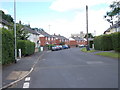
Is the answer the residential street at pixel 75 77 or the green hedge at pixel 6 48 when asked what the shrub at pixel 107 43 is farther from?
the green hedge at pixel 6 48

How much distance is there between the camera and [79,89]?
20.1 feet

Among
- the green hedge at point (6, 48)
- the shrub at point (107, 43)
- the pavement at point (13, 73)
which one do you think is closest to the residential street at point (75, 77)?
the pavement at point (13, 73)

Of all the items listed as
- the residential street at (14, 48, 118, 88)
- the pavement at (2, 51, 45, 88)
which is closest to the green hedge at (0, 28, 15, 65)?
the pavement at (2, 51, 45, 88)

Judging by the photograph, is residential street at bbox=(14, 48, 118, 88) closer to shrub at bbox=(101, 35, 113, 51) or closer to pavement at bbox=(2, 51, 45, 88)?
pavement at bbox=(2, 51, 45, 88)

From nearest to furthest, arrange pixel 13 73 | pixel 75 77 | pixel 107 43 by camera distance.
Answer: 1. pixel 75 77
2. pixel 13 73
3. pixel 107 43

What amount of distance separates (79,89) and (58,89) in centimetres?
74

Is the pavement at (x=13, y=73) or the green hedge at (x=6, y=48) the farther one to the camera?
the green hedge at (x=6, y=48)

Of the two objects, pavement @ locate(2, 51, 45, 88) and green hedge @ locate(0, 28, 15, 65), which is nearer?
pavement @ locate(2, 51, 45, 88)

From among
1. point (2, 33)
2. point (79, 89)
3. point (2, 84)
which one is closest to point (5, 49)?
point (2, 33)

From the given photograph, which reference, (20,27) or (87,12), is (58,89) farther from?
(87,12)

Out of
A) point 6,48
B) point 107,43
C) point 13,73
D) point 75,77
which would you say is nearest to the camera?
point 75,77

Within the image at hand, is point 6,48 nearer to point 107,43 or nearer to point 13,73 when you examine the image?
point 13,73

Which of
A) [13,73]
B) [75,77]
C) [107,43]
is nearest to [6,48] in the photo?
[13,73]

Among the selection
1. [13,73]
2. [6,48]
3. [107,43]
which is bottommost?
[13,73]
